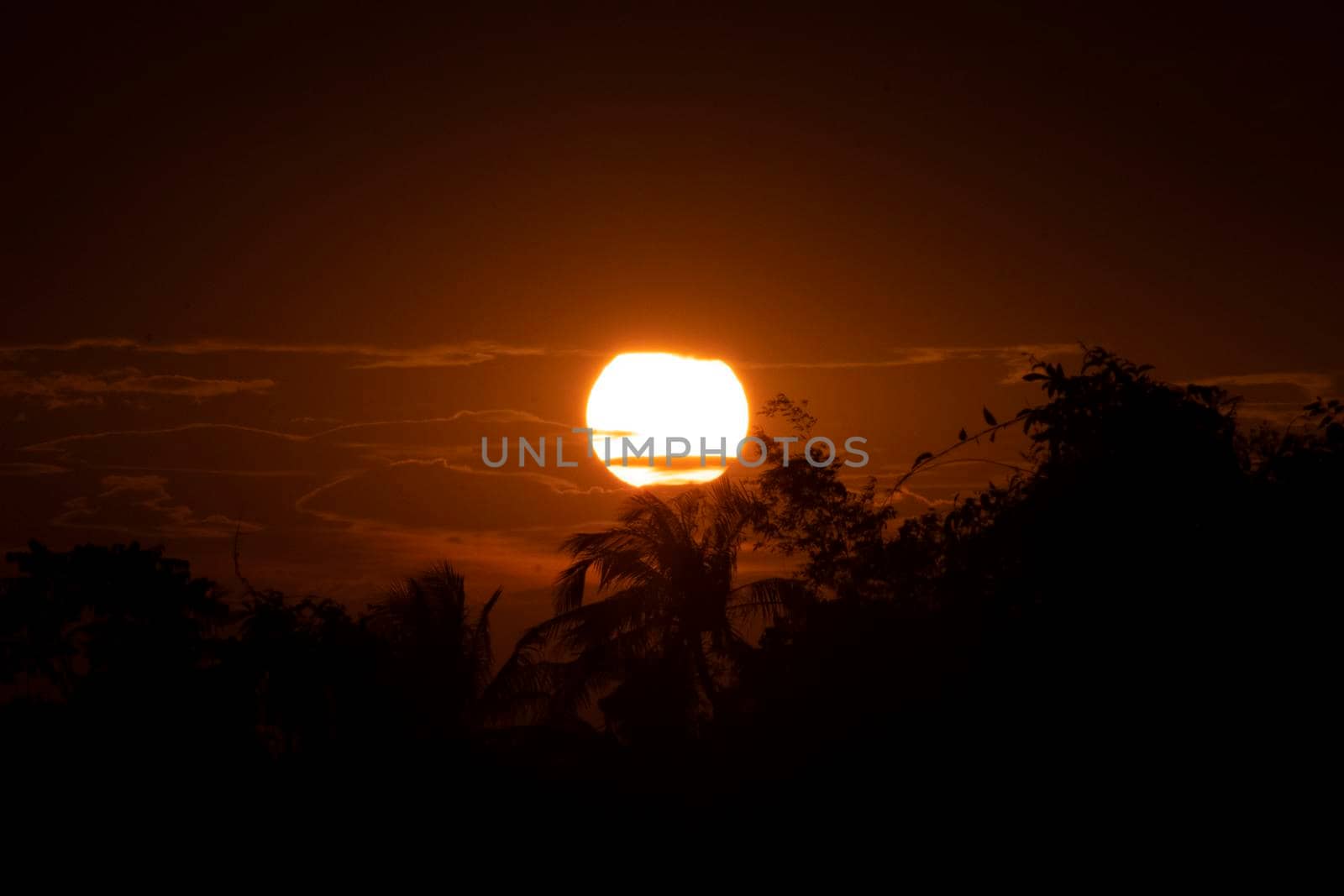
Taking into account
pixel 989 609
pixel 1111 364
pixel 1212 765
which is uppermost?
Answer: pixel 1111 364

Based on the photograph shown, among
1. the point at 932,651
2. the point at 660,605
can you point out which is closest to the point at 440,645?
the point at 660,605

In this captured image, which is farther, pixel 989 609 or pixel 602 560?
pixel 602 560

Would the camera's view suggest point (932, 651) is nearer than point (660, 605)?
Yes

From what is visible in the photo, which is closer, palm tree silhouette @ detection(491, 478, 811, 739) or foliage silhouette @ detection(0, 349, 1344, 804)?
foliage silhouette @ detection(0, 349, 1344, 804)

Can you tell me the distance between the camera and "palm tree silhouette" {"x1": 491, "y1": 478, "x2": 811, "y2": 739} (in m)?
22.3

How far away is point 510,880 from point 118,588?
7.34 m

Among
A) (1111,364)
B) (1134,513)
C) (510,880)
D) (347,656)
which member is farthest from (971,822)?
(347,656)

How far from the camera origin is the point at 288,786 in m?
13.9

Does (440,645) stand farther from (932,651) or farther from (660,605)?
(932,651)

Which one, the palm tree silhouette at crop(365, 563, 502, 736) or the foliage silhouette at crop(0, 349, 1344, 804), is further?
the palm tree silhouette at crop(365, 563, 502, 736)

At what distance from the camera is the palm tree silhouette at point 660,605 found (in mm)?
22297

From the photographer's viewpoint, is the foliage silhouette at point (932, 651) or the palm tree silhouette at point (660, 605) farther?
the palm tree silhouette at point (660, 605)

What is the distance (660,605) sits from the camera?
23.1 meters

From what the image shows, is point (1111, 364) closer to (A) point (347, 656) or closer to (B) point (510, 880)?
(B) point (510, 880)
